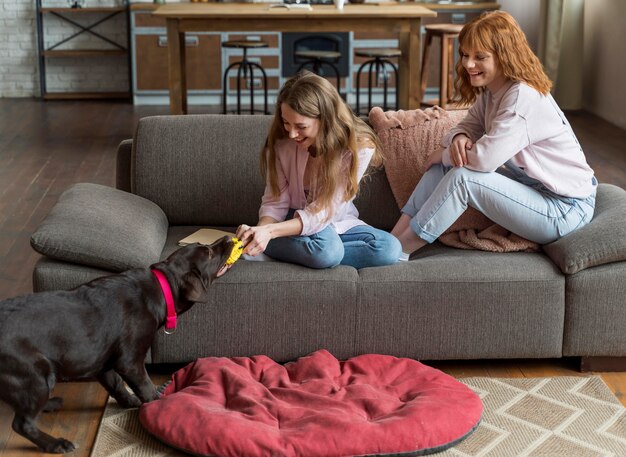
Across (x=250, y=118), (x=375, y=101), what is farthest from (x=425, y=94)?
(x=250, y=118)

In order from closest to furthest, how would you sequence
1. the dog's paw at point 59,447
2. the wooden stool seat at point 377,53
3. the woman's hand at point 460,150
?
1. the dog's paw at point 59,447
2. the woman's hand at point 460,150
3. the wooden stool seat at point 377,53

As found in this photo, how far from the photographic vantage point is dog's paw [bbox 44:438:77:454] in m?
2.57

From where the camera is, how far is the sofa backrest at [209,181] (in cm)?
353

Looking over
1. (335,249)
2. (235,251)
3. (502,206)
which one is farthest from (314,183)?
(502,206)

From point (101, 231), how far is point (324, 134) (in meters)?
0.76

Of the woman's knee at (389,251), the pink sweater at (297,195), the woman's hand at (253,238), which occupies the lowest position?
the woman's knee at (389,251)

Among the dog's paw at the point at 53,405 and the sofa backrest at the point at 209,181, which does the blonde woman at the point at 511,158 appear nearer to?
the sofa backrest at the point at 209,181

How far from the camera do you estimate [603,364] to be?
3102 mm

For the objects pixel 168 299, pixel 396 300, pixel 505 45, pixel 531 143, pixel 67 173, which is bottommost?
pixel 67 173

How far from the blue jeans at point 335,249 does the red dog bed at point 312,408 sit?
0.30 meters

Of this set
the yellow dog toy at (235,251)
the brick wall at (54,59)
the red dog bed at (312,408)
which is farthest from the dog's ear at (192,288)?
the brick wall at (54,59)

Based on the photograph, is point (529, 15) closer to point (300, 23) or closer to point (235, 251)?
point (300, 23)

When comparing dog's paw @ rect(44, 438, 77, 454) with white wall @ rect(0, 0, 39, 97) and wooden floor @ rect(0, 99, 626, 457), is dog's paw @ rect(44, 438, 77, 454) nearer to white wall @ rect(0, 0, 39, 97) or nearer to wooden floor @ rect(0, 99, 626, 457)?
wooden floor @ rect(0, 99, 626, 457)

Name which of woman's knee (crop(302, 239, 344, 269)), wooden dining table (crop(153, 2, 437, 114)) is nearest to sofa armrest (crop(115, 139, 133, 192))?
woman's knee (crop(302, 239, 344, 269))
